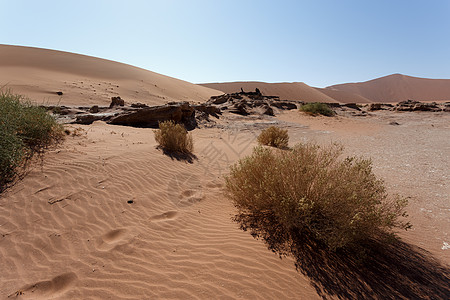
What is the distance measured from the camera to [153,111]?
990 cm

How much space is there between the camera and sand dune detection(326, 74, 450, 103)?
71812mm

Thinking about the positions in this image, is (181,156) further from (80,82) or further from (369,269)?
(80,82)

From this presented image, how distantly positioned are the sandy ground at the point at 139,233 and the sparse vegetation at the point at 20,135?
0.86 ft

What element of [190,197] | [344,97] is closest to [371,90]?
[344,97]

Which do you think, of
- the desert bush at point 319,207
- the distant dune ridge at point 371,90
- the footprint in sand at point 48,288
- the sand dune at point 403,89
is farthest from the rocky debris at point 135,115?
the sand dune at point 403,89

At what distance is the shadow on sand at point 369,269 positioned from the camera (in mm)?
1988

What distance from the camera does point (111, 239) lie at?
263cm

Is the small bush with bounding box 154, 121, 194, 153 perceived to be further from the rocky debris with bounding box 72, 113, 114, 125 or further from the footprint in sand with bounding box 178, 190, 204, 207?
the rocky debris with bounding box 72, 113, 114, 125

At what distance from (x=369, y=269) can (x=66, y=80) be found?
29.2 metres

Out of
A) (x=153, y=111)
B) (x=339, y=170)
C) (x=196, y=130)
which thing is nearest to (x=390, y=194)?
(x=339, y=170)

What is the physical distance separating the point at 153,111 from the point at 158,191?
6.82 metres

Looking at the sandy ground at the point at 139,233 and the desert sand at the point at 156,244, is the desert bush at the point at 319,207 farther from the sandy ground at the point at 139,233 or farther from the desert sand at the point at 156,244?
the sandy ground at the point at 139,233

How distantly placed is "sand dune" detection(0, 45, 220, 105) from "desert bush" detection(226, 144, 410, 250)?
14.2 m

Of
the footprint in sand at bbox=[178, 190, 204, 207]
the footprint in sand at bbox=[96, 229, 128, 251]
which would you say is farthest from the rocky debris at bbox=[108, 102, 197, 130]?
the footprint in sand at bbox=[96, 229, 128, 251]
